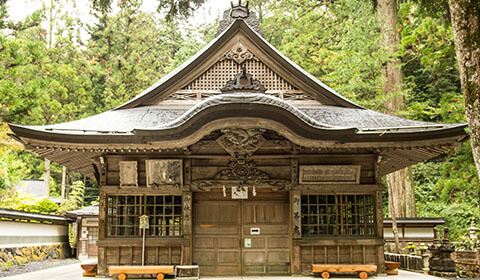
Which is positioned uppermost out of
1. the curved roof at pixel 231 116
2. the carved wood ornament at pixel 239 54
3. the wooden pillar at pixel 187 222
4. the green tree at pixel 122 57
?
the green tree at pixel 122 57

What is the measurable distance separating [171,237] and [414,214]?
12.8 metres

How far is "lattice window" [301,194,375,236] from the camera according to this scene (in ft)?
33.9

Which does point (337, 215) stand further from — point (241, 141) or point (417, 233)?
point (417, 233)

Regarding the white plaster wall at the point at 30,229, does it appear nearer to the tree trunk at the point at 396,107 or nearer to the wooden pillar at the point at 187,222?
the wooden pillar at the point at 187,222

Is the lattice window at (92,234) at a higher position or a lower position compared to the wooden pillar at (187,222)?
lower

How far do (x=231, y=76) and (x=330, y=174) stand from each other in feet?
12.4

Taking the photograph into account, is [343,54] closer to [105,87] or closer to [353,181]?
[353,181]

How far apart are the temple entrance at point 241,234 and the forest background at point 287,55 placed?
473cm

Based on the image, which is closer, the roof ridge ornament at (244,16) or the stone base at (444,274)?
the stone base at (444,274)

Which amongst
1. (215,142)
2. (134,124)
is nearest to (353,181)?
(215,142)

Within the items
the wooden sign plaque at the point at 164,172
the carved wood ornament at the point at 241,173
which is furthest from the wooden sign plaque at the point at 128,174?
the carved wood ornament at the point at 241,173

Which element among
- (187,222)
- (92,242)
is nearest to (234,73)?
(187,222)

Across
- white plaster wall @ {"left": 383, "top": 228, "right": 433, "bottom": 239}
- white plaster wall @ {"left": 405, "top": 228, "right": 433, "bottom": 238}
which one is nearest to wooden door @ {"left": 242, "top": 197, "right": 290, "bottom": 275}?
white plaster wall @ {"left": 383, "top": 228, "right": 433, "bottom": 239}

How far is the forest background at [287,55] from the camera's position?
14.9m
